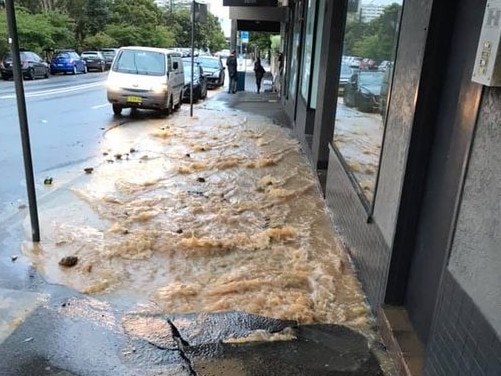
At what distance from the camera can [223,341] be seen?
349 centimetres

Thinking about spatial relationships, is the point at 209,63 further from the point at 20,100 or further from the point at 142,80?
the point at 20,100

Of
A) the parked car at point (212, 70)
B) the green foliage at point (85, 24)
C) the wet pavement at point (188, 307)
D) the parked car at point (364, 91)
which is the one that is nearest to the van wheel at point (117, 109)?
the wet pavement at point (188, 307)

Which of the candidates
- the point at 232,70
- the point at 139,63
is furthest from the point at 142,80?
the point at 232,70

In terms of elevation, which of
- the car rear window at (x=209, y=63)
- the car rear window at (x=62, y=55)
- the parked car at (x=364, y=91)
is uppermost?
the parked car at (x=364, y=91)

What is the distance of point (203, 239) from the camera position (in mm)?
5266

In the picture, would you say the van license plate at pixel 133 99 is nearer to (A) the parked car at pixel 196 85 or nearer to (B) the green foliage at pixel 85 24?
(A) the parked car at pixel 196 85

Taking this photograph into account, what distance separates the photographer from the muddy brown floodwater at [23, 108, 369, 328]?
4.14m

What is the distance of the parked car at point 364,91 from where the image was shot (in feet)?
15.2

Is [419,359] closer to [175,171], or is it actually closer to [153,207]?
[153,207]

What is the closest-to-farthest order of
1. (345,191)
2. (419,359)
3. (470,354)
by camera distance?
(470,354), (419,359), (345,191)

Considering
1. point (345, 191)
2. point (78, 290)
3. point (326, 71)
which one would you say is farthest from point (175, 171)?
point (78, 290)

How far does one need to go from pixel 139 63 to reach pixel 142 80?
2.69ft

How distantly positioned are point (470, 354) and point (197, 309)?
2.27 meters

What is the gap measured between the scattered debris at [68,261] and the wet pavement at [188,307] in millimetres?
75
